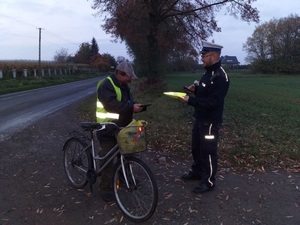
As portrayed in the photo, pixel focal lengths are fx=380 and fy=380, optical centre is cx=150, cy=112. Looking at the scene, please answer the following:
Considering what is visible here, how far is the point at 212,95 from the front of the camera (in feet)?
17.7

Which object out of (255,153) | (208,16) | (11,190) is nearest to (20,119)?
(11,190)

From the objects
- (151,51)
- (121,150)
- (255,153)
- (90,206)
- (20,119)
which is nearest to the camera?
(121,150)

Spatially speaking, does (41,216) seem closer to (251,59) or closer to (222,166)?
(222,166)

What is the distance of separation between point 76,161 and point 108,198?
99 centimetres

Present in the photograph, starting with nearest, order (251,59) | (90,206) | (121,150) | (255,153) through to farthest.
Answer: (121,150)
(90,206)
(255,153)
(251,59)

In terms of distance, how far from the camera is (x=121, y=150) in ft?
15.5

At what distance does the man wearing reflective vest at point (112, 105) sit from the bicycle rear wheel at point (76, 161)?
0.43 metres

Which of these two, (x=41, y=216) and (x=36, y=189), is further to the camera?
Result: (x=36, y=189)

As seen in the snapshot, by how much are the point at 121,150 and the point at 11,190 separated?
2.21m

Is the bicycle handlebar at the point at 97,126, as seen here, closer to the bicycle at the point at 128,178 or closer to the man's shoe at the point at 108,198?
the bicycle at the point at 128,178

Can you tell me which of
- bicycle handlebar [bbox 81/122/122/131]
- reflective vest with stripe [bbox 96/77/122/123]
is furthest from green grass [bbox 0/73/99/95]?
reflective vest with stripe [bbox 96/77/122/123]

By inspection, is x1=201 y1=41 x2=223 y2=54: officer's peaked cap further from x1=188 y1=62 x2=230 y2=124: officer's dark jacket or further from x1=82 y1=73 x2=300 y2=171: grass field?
x1=82 y1=73 x2=300 y2=171: grass field

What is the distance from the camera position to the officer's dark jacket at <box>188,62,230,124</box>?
5379 mm

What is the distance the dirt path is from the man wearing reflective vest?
0.37m
